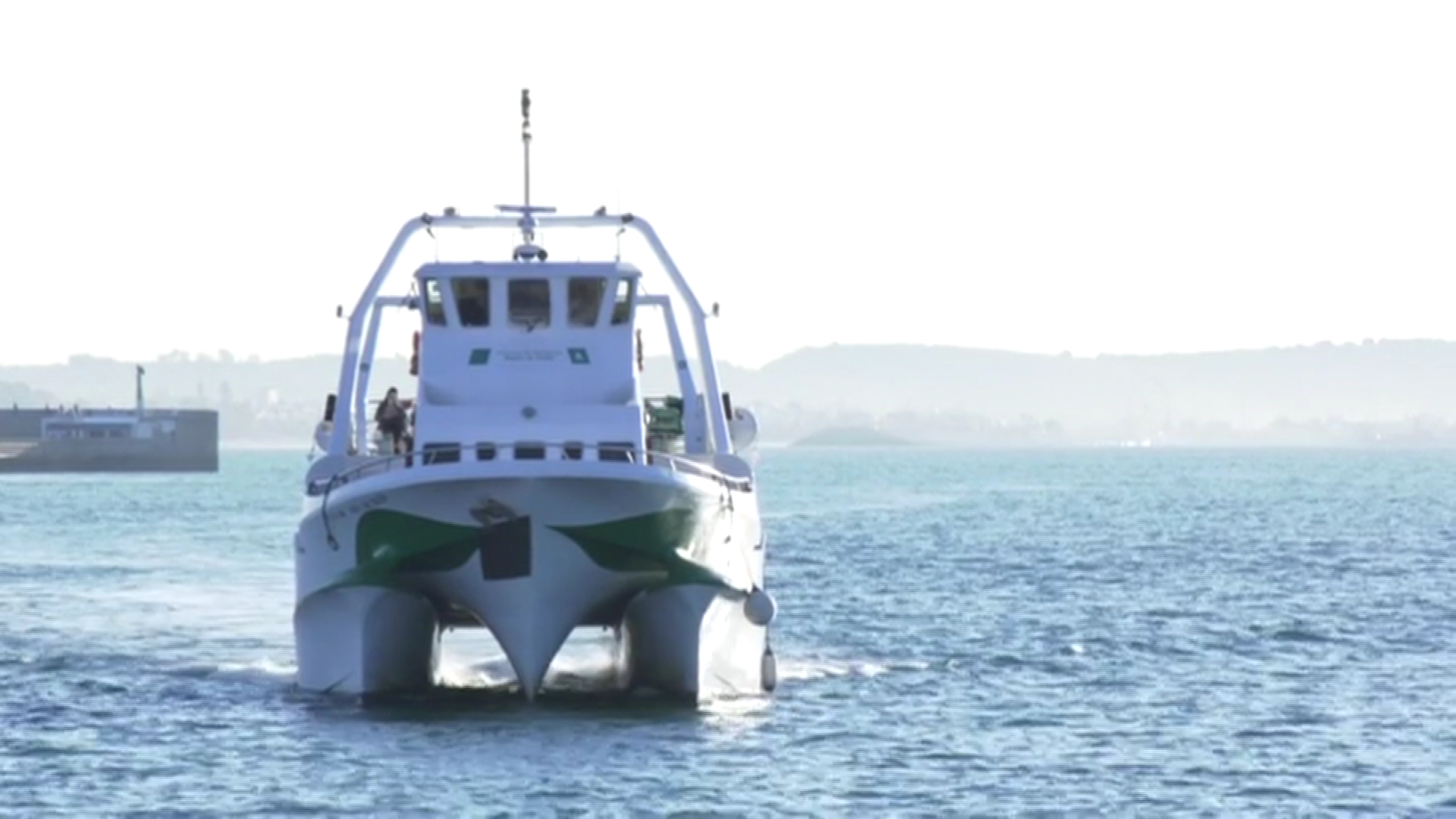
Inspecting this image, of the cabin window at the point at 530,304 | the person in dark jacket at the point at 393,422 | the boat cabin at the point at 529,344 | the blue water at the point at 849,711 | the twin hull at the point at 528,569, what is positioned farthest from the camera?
the person in dark jacket at the point at 393,422

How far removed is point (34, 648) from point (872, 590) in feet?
78.9

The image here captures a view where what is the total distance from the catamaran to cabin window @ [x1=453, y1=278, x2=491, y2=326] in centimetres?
3

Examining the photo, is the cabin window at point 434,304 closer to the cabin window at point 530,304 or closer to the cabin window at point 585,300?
the cabin window at point 530,304

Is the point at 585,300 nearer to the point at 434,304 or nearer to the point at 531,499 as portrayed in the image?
the point at 434,304

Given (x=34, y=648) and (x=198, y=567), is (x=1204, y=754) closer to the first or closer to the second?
(x=34, y=648)

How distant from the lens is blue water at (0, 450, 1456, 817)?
31.2 meters

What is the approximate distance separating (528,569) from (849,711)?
5539mm

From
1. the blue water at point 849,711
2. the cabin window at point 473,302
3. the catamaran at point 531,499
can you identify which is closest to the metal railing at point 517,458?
the catamaran at point 531,499

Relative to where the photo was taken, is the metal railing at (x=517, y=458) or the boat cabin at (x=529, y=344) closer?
the metal railing at (x=517, y=458)

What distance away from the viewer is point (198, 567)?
259 feet

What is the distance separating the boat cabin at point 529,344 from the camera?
131 ft

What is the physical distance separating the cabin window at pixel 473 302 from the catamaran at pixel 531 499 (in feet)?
0.08

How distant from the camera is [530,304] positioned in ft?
135

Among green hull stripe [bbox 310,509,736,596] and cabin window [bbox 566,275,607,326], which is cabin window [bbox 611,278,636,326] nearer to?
cabin window [bbox 566,275,607,326]
